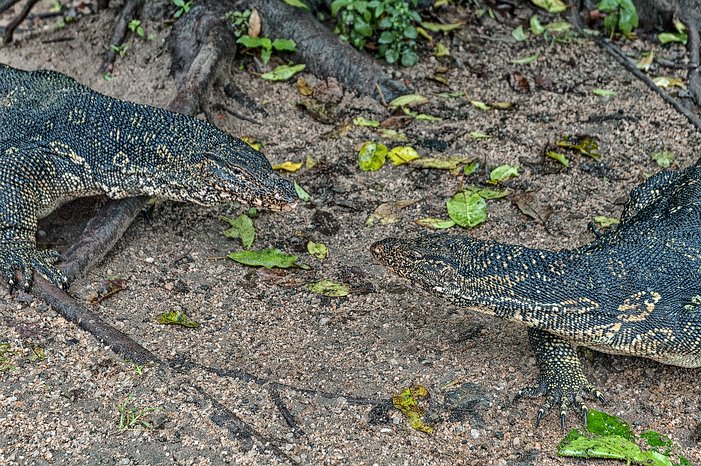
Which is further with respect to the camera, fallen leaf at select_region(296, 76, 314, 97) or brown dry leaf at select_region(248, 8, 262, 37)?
brown dry leaf at select_region(248, 8, 262, 37)

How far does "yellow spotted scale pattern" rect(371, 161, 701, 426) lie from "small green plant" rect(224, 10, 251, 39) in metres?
4.47

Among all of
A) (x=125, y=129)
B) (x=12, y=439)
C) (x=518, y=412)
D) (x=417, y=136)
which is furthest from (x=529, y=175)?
(x=12, y=439)

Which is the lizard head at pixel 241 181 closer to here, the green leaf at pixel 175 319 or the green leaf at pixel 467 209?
the green leaf at pixel 175 319

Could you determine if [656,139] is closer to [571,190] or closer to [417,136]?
→ [571,190]

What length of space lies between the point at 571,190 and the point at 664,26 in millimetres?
3834

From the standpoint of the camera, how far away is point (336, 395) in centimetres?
530

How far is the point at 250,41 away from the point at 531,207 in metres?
3.72

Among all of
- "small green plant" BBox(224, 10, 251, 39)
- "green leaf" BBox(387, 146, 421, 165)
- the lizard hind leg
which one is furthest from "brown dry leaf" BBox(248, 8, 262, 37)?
the lizard hind leg

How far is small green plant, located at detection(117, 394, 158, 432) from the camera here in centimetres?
490

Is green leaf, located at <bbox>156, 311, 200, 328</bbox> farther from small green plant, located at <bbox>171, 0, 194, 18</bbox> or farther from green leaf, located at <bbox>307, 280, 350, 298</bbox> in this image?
small green plant, located at <bbox>171, 0, 194, 18</bbox>

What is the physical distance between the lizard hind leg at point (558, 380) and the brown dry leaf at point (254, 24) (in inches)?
200

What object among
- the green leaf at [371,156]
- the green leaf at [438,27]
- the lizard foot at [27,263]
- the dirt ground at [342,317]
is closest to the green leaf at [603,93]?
the dirt ground at [342,317]

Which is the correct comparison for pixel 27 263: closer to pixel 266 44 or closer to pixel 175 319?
pixel 175 319

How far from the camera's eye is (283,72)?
361 inches
